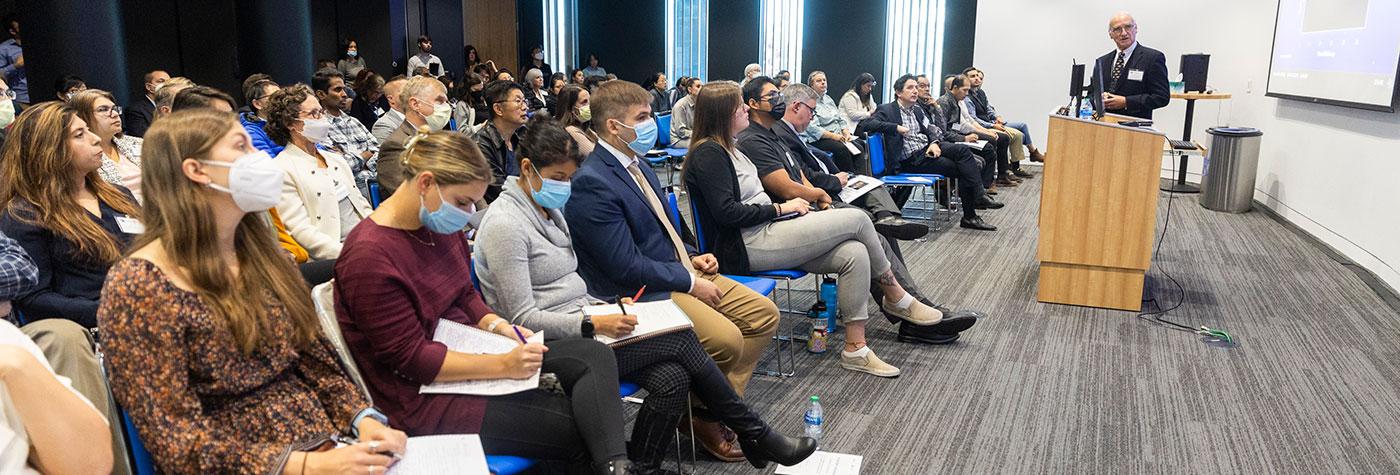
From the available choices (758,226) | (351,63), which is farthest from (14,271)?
(351,63)

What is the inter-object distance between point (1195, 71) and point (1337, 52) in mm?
2601

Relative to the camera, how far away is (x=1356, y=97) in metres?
6.25

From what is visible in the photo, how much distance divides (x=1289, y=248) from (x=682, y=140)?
5268mm

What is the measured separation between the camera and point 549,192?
269 cm

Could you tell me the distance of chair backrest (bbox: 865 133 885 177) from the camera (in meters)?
6.89

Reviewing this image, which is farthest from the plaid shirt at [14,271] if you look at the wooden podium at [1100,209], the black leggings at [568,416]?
the wooden podium at [1100,209]

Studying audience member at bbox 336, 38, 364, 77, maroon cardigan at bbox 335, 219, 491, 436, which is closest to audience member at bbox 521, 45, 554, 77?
audience member at bbox 336, 38, 364, 77

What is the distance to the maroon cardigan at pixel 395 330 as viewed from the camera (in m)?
2.06

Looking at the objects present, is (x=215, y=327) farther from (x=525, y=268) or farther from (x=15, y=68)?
(x=15, y=68)

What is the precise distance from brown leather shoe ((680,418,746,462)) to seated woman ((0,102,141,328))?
5.85 ft

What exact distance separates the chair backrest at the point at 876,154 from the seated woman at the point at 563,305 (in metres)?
4.38

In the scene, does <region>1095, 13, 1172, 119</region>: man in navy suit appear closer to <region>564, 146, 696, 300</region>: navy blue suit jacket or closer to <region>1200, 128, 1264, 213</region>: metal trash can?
<region>1200, 128, 1264, 213</region>: metal trash can

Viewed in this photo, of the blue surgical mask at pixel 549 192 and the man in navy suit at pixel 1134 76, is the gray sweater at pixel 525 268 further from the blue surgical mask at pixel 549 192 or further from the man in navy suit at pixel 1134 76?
the man in navy suit at pixel 1134 76

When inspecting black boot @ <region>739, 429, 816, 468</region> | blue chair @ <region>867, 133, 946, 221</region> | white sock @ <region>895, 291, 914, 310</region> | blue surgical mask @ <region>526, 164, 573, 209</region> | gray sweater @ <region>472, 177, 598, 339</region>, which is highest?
blue surgical mask @ <region>526, 164, 573, 209</region>
